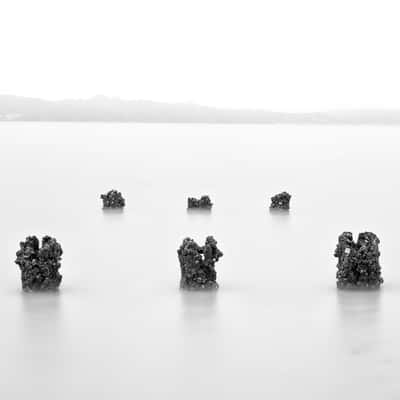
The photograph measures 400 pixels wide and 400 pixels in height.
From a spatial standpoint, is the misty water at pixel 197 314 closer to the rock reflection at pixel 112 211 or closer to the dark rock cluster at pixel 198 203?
the rock reflection at pixel 112 211

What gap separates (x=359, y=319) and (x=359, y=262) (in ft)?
4.36

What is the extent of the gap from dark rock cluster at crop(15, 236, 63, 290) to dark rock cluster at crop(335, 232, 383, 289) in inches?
152

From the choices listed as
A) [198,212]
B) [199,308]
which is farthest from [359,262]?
[198,212]

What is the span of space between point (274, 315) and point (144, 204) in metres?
16.2

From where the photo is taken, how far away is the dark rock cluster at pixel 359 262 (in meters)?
13.2

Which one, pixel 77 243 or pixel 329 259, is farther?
pixel 77 243

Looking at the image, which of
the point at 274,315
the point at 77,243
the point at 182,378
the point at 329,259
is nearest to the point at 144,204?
the point at 77,243

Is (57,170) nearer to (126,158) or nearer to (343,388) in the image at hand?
(126,158)

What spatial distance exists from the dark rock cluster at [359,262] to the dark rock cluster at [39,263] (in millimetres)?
3852

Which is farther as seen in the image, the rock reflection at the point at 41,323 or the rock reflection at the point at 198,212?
the rock reflection at the point at 198,212

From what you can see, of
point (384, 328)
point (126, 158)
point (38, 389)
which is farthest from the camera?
point (126, 158)

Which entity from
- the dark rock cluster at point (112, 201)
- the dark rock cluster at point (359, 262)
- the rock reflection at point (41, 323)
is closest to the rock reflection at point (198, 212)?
the dark rock cluster at point (112, 201)

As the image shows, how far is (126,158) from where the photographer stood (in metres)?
58.8

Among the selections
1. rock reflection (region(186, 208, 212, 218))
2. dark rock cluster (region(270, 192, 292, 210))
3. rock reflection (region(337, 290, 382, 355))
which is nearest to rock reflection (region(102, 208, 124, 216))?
rock reflection (region(186, 208, 212, 218))
